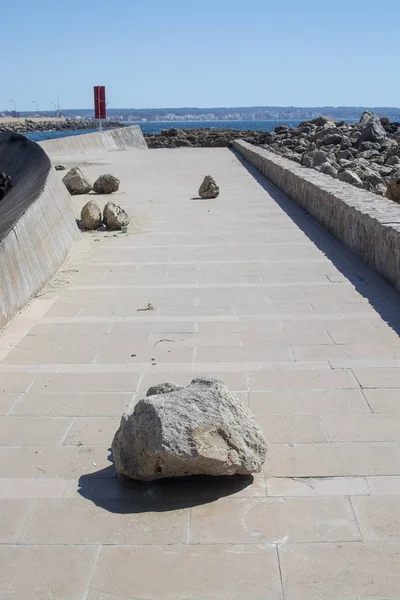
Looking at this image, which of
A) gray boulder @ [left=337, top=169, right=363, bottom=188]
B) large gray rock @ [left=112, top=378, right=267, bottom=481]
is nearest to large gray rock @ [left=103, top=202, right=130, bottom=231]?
gray boulder @ [left=337, top=169, right=363, bottom=188]

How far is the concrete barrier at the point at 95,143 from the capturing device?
1009 inches

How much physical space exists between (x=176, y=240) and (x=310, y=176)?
12.8 feet

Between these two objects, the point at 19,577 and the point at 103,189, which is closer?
the point at 19,577

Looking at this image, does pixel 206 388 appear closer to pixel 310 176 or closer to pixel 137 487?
pixel 137 487

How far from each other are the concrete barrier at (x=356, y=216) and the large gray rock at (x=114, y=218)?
286 cm

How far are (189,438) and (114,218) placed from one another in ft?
26.1

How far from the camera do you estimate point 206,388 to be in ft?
12.6

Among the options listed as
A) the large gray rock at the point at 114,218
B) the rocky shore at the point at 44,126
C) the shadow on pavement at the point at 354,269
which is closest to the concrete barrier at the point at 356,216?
the shadow on pavement at the point at 354,269

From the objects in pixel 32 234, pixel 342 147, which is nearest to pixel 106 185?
pixel 32 234

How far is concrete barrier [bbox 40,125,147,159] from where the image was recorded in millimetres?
25625

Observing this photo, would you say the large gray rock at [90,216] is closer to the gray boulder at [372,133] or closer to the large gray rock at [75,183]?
the large gray rock at [75,183]

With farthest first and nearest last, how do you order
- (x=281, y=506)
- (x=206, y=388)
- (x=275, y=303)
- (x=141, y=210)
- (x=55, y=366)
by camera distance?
(x=141, y=210) → (x=275, y=303) → (x=55, y=366) → (x=206, y=388) → (x=281, y=506)

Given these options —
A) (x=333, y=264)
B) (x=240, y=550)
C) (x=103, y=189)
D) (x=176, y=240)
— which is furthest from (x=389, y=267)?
(x=103, y=189)

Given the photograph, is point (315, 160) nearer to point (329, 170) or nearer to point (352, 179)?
point (329, 170)
